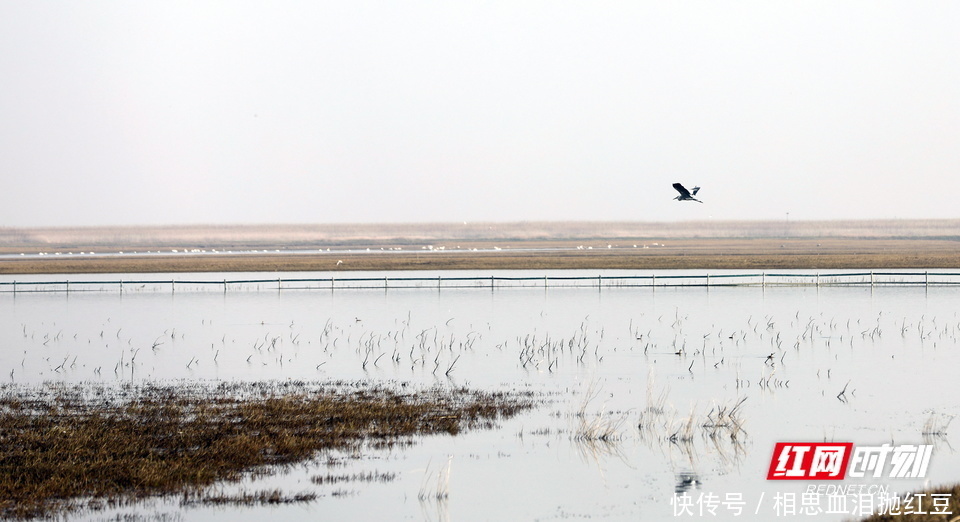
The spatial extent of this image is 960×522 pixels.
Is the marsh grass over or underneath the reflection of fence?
over

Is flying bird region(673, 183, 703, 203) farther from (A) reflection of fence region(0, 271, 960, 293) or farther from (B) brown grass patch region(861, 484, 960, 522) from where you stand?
(A) reflection of fence region(0, 271, 960, 293)

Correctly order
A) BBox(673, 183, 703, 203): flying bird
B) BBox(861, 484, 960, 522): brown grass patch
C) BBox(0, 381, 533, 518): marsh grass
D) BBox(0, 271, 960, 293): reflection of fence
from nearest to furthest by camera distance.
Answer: BBox(861, 484, 960, 522): brown grass patch → BBox(0, 381, 533, 518): marsh grass → BBox(673, 183, 703, 203): flying bird → BBox(0, 271, 960, 293): reflection of fence

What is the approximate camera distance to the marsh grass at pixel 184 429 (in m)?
13.0

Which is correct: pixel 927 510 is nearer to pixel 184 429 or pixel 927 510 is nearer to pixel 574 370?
pixel 184 429

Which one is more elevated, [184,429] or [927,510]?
[927,510]

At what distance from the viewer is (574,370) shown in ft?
82.8

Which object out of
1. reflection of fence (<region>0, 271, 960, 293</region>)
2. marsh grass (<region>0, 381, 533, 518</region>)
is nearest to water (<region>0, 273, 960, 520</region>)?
marsh grass (<region>0, 381, 533, 518</region>)

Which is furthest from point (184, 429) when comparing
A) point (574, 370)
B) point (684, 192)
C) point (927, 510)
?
point (684, 192)

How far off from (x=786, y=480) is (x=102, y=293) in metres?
54.9

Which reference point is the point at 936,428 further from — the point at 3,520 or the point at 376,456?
the point at 3,520

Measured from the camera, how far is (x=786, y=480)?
44.6 ft

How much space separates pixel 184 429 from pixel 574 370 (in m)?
11.1

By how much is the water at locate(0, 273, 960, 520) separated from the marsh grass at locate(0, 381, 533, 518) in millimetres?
920

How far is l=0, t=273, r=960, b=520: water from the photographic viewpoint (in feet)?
43.0
